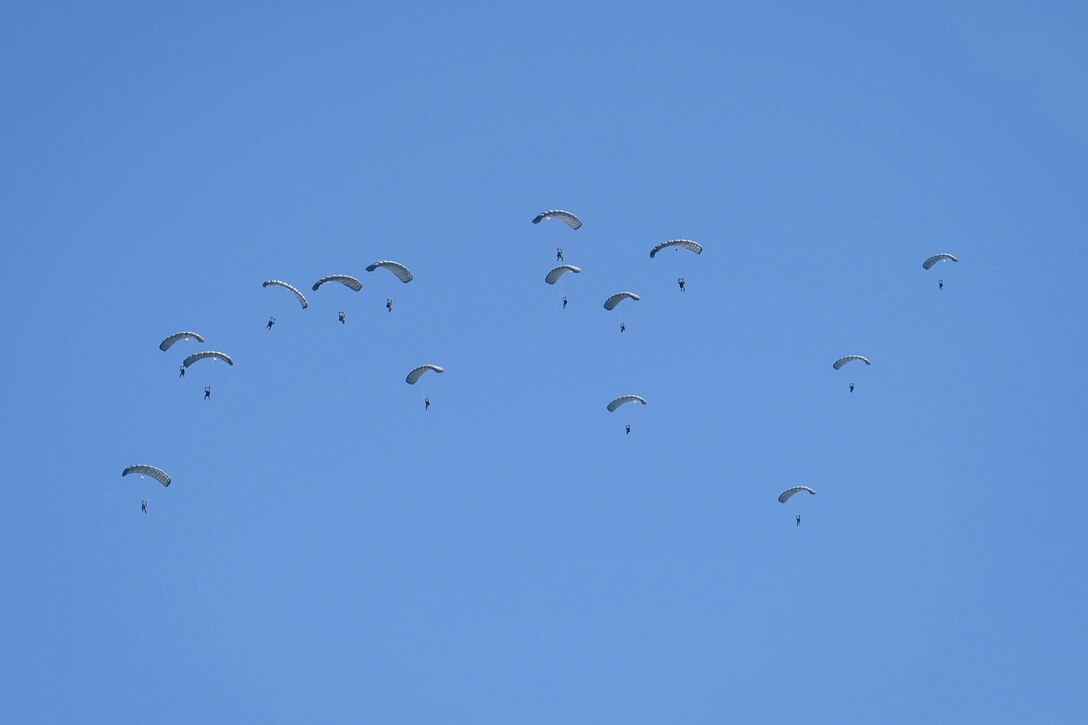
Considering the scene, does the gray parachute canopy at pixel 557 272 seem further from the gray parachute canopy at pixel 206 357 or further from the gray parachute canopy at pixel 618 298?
the gray parachute canopy at pixel 206 357

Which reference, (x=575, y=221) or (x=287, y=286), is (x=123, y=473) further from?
(x=575, y=221)

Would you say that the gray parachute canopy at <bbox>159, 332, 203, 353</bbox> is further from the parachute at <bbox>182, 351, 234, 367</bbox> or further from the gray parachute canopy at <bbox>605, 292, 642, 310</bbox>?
the gray parachute canopy at <bbox>605, 292, 642, 310</bbox>

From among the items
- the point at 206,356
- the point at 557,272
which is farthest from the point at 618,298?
the point at 206,356

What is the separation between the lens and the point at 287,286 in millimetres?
85688

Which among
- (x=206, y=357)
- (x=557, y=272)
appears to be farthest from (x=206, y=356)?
(x=557, y=272)

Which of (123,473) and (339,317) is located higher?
(339,317)

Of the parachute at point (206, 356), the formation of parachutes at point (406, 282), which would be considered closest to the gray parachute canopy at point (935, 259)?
the formation of parachutes at point (406, 282)

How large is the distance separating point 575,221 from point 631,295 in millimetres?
3842

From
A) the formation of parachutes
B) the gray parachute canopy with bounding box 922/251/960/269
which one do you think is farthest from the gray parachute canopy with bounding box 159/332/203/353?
the gray parachute canopy with bounding box 922/251/960/269

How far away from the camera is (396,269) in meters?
85.9

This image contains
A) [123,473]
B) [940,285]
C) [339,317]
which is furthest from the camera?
[940,285]

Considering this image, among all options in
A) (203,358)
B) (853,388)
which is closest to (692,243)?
(853,388)

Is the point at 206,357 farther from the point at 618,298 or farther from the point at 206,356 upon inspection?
the point at 618,298

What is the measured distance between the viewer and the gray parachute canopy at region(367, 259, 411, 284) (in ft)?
280
